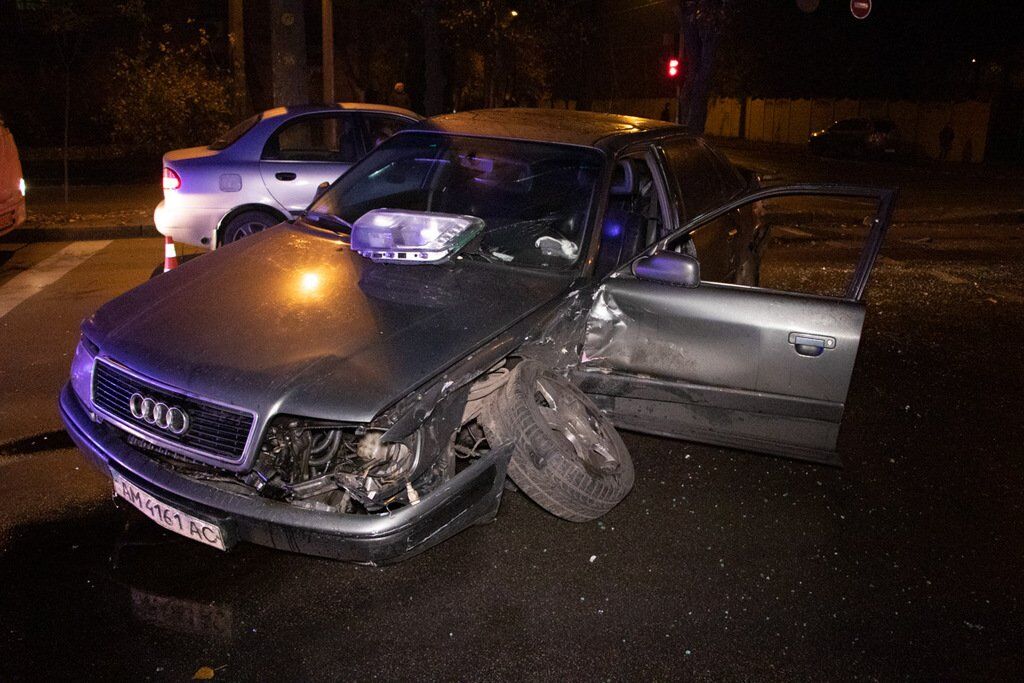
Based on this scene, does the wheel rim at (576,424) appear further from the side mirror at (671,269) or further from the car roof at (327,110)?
the car roof at (327,110)

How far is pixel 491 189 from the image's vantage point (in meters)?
4.83

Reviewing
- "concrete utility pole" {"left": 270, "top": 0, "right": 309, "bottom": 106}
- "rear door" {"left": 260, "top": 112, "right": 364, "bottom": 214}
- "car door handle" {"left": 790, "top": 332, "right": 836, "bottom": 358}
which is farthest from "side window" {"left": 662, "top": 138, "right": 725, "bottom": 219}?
"concrete utility pole" {"left": 270, "top": 0, "right": 309, "bottom": 106}

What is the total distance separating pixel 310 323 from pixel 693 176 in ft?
10.0

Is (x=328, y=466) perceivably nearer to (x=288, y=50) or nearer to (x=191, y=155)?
(x=191, y=155)

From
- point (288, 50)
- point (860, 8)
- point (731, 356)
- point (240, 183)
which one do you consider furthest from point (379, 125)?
point (860, 8)

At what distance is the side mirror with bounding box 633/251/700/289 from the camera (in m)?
4.14

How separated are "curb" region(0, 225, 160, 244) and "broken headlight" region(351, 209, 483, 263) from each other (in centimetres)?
844

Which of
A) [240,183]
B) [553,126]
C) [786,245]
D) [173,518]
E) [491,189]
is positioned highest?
[553,126]

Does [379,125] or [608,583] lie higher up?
[379,125]

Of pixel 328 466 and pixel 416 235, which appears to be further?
pixel 416 235

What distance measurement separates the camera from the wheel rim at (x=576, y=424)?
152 inches

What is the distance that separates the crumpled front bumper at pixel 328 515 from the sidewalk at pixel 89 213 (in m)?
8.86

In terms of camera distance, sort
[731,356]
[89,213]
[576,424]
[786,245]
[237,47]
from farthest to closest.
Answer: [237,47] < [89,213] < [786,245] < [731,356] < [576,424]

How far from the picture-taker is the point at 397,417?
124 inches
